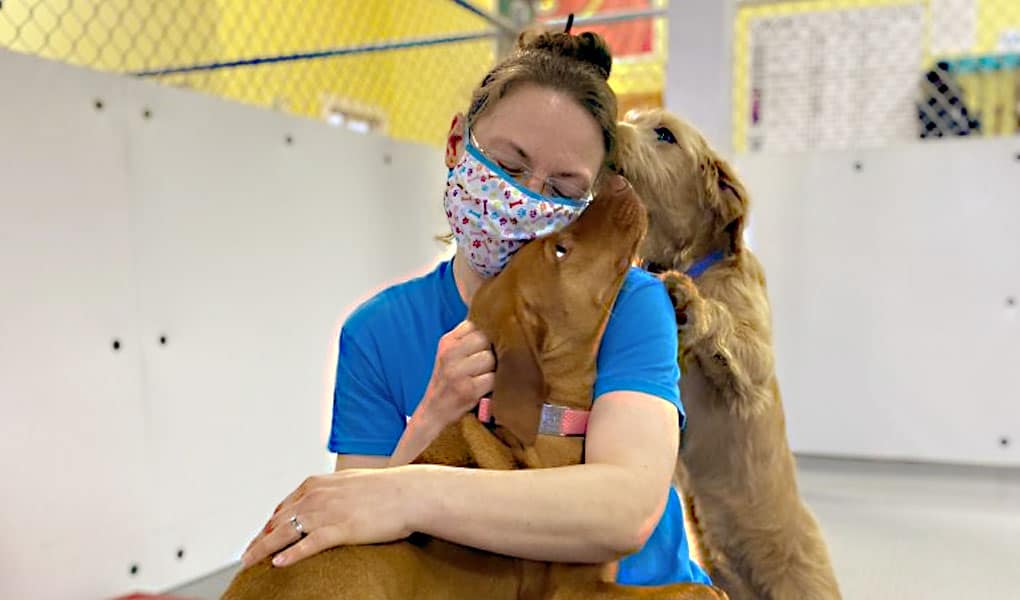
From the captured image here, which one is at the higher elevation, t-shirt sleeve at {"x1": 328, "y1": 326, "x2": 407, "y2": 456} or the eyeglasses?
the eyeglasses

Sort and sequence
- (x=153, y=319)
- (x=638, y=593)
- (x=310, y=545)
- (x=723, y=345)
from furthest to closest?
1. (x=153, y=319)
2. (x=723, y=345)
3. (x=638, y=593)
4. (x=310, y=545)

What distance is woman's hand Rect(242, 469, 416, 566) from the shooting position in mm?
1014

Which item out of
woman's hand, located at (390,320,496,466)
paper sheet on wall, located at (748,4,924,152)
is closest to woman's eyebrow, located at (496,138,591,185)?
woman's hand, located at (390,320,496,466)

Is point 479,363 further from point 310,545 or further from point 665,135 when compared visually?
point 665,135

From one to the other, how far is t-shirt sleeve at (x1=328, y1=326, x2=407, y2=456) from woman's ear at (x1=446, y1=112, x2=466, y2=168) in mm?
357

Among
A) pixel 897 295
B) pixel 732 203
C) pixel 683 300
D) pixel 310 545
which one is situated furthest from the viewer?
pixel 897 295

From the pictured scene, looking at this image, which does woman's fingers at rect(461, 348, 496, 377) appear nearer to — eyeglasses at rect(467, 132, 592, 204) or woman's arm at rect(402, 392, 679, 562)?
woman's arm at rect(402, 392, 679, 562)

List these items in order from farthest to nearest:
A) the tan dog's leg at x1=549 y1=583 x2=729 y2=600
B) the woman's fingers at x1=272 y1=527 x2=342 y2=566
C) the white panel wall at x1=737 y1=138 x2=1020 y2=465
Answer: the white panel wall at x1=737 y1=138 x2=1020 y2=465
the tan dog's leg at x1=549 y1=583 x2=729 y2=600
the woman's fingers at x1=272 y1=527 x2=342 y2=566

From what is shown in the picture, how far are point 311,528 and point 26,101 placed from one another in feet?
6.04

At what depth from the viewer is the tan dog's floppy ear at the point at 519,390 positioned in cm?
118

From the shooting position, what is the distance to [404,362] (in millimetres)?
1429

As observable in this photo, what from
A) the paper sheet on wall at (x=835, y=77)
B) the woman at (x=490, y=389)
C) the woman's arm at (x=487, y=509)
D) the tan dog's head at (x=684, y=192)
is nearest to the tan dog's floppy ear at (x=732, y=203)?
the tan dog's head at (x=684, y=192)

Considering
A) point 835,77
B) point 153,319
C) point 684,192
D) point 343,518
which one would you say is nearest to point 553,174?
point 343,518

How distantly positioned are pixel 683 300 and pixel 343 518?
1.07 meters
